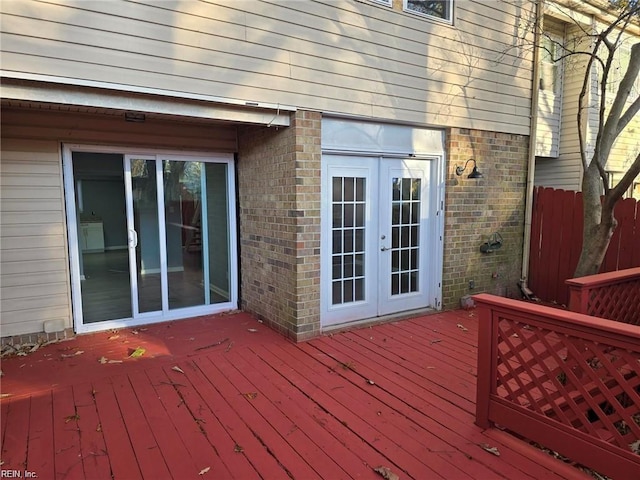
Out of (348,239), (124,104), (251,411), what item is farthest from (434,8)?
(251,411)

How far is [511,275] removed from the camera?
250 inches

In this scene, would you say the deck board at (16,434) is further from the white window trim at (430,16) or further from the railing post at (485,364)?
the white window trim at (430,16)

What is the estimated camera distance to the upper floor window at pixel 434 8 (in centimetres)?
498

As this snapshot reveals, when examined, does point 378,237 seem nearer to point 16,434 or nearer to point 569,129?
point 16,434

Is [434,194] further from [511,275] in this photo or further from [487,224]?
[511,275]

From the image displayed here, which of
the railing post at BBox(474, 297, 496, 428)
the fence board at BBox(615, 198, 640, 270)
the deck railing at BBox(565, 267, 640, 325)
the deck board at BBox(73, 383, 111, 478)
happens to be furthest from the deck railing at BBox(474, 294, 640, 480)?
the fence board at BBox(615, 198, 640, 270)

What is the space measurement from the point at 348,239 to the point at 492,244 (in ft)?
8.12

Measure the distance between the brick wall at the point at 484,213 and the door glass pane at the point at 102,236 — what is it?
420 centimetres

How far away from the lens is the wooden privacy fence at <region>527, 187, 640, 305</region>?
17.6 feet

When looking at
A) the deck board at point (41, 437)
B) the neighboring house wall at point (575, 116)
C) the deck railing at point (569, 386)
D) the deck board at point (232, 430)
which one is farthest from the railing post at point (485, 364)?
the neighboring house wall at point (575, 116)

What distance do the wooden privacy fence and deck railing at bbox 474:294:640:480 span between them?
319 centimetres

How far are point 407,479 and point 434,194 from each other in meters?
3.94

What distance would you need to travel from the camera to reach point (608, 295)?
3.28 meters

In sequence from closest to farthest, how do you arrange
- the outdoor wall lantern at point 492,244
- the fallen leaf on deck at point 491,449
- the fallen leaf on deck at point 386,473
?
1. the fallen leaf on deck at point 386,473
2. the fallen leaf on deck at point 491,449
3. the outdoor wall lantern at point 492,244
